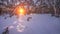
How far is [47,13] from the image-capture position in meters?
1.53

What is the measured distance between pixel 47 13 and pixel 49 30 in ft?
0.62

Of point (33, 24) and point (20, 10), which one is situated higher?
point (20, 10)

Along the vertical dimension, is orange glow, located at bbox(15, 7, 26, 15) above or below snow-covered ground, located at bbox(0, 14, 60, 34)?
above

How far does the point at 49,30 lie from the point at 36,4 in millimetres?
322

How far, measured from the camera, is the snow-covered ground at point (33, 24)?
1.51 metres

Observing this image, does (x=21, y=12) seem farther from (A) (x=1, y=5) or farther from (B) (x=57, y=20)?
(B) (x=57, y=20)

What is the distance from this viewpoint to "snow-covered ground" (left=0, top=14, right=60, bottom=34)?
151cm

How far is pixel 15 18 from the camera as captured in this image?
1544mm

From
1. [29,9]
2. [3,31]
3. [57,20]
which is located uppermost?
[29,9]

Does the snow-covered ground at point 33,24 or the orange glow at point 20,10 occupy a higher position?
the orange glow at point 20,10

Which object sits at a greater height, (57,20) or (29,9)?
(29,9)

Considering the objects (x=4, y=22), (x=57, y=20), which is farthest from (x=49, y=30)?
(x=4, y=22)

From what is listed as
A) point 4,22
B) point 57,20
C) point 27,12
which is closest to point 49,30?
point 57,20

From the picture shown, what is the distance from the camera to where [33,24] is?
1546 millimetres
